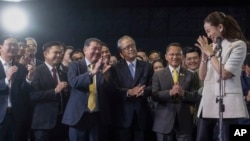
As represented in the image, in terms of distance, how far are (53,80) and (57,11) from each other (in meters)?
4.13

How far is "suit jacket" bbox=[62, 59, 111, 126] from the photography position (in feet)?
15.2

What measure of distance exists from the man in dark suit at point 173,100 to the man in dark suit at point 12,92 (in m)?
1.42

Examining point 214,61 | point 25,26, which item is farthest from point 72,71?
point 25,26

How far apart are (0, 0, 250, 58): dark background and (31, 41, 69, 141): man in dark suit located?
141 inches

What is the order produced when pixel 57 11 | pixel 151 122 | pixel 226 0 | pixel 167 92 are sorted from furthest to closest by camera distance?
pixel 57 11 < pixel 226 0 < pixel 151 122 < pixel 167 92

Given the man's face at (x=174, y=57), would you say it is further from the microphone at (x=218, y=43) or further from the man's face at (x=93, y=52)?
the microphone at (x=218, y=43)

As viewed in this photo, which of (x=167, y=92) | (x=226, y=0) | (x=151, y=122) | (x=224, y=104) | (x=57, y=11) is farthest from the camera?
(x=57, y=11)

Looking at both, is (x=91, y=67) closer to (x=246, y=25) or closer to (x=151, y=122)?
(x=151, y=122)

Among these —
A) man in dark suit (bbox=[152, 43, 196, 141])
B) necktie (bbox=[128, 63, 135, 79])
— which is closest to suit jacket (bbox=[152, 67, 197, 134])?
man in dark suit (bbox=[152, 43, 196, 141])

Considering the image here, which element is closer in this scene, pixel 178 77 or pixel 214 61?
pixel 214 61

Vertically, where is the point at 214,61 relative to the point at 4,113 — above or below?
above

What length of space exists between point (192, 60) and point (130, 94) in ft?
3.75

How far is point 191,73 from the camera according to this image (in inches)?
198

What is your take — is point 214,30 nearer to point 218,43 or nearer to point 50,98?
point 218,43
